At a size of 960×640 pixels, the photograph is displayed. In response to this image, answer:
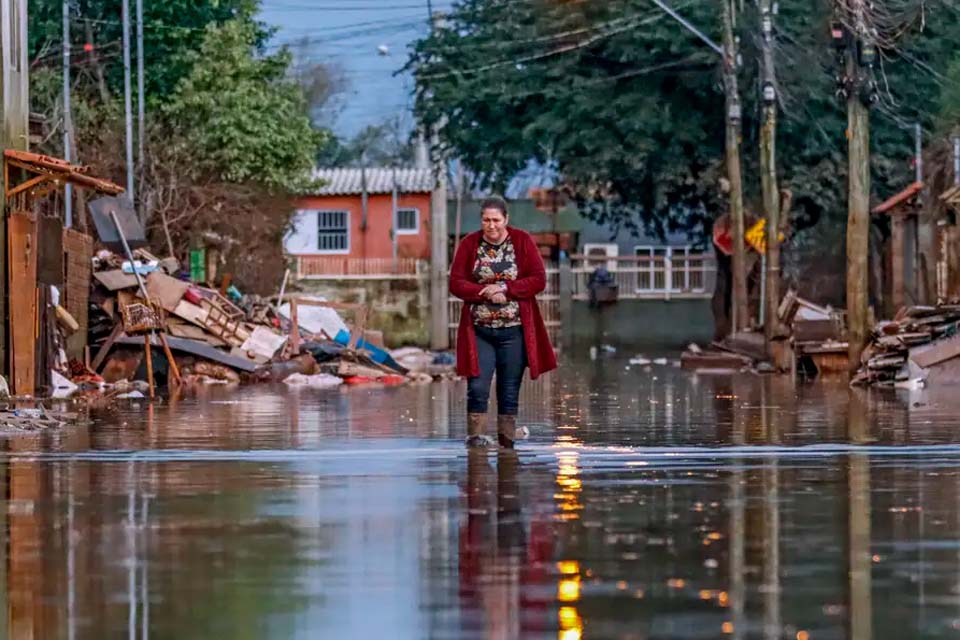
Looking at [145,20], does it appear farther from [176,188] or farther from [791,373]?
[791,373]

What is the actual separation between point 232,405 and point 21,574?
17.2 metres

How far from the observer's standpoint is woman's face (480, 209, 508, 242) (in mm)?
16355

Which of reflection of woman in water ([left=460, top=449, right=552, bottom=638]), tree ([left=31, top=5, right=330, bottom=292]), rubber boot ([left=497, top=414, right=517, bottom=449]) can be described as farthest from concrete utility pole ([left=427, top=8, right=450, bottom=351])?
reflection of woman in water ([left=460, top=449, right=552, bottom=638])

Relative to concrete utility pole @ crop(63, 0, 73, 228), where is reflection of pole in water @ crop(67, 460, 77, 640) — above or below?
below

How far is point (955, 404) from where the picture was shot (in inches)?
966

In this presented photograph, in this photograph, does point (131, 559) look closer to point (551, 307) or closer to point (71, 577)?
point (71, 577)

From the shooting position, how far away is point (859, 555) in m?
9.97

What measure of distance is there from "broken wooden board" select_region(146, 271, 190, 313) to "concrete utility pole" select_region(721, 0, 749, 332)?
1542 cm

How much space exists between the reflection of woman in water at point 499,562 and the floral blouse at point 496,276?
2.43 meters

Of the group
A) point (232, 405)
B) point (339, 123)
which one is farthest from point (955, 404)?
point (339, 123)

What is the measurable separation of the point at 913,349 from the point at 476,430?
16.0 metres

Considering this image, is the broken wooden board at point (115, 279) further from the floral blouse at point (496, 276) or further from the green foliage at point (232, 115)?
the floral blouse at point (496, 276)

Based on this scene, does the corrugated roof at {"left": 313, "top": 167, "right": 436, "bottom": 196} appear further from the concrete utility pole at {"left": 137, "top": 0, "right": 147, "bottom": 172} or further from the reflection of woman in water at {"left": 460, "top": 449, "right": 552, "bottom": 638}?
the reflection of woman in water at {"left": 460, "top": 449, "right": 552, "bottom": 638}

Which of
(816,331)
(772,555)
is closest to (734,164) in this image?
(816,331)
